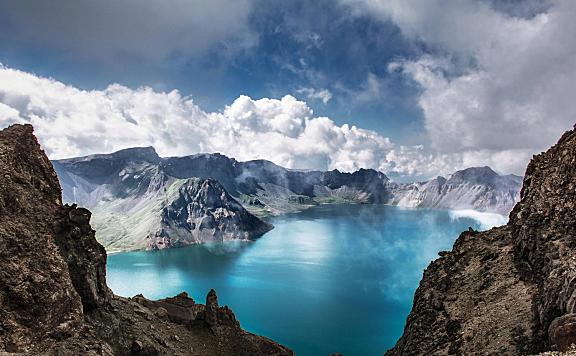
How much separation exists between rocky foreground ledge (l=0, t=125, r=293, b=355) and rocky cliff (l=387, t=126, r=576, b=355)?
1337 inches

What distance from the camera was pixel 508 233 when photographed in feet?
174

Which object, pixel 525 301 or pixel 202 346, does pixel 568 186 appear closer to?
pixel 525 301

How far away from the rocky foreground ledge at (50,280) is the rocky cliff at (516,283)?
111 ft

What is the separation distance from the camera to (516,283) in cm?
4172

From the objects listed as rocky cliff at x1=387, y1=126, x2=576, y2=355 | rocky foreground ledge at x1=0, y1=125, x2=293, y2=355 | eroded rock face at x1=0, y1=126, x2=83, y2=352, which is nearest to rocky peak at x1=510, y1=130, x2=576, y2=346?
rocky cliff at x1=387, y1=126, x2=576, y2=355

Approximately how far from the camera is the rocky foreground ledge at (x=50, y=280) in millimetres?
28672

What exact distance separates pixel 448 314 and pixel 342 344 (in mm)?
73905

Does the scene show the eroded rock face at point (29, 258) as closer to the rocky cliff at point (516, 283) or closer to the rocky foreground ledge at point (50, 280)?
the rocky foreground ledge at point (50, 280)

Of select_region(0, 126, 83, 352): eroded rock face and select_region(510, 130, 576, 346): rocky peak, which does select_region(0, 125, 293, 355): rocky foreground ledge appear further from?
select_region(510, 130, 576, 346): rocky peak

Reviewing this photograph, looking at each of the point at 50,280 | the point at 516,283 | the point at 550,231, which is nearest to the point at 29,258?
the point at 50,280

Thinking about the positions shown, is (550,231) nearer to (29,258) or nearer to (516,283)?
(516,283)

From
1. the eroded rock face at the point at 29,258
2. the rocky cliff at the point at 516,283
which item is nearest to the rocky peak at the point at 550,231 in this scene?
the rocky cliff at the point at 516,283

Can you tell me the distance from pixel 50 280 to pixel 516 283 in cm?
4716

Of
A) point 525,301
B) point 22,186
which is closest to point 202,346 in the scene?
point 22,186
